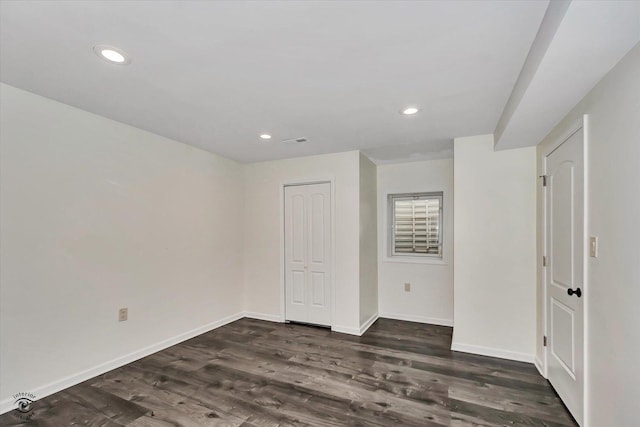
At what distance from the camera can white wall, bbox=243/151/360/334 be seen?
3936 millimetres

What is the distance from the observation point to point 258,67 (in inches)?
75.9

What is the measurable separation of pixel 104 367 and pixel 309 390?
1.94 m

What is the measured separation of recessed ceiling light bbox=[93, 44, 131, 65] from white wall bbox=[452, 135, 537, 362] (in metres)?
3.12

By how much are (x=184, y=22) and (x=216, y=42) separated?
19 cm

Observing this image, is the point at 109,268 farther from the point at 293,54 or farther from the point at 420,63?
the point at 420,63

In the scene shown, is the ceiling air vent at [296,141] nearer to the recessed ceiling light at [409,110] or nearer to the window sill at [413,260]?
the recessed ceiling light at [409,110]

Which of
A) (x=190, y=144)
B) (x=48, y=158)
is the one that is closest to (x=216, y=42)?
(x=48, y=158)

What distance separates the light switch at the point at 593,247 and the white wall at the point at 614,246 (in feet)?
0.10

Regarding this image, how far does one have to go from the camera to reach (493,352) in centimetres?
316

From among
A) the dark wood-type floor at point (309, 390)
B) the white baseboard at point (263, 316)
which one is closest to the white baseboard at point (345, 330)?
the dark wood-type floor at point (309, 390)

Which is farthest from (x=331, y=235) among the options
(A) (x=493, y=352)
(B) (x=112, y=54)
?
(B) (x=112, y=54)

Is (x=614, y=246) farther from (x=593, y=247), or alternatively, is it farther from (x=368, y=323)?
(x=368, y=323)

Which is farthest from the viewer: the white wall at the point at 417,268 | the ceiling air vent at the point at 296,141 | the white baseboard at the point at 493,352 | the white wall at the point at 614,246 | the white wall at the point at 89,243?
the white wall at the point at 417,268

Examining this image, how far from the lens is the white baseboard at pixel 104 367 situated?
2336 millimetres
